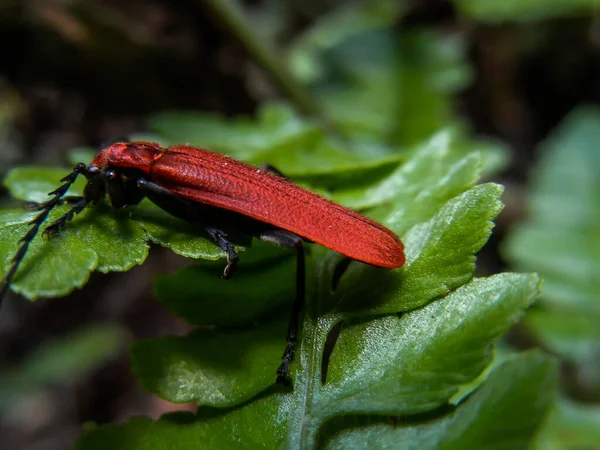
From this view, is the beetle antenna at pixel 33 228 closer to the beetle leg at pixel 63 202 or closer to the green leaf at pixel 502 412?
the beetle leg at pixel 63 202

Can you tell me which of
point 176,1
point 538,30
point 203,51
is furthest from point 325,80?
point 538,30

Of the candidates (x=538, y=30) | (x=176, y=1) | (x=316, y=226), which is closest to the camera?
(x=316, y=226)

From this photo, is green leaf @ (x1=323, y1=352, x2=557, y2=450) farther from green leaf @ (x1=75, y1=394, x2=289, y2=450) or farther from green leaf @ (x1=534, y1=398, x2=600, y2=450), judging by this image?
green leaf @ (x1=534, y1=398, x2=600, y2=450)

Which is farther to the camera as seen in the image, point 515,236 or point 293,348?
point 515,236

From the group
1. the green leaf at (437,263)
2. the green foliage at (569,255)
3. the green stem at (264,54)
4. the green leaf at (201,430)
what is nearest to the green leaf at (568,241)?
the green foliage at (569,255)

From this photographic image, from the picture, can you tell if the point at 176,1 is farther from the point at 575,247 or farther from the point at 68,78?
the point at 575,247

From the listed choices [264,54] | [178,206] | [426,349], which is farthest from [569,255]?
[178,206]

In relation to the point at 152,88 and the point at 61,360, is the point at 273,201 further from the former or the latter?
the point at 61,360
